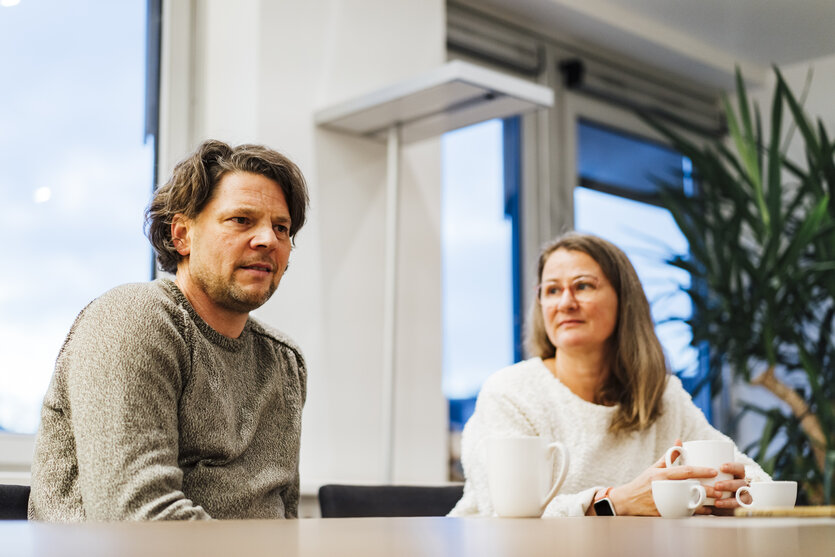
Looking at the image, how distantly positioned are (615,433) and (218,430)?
89cm

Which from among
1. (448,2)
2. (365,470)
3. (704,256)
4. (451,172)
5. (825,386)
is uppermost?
(448,2)

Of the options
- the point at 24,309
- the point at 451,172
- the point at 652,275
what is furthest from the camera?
the point at 652,275

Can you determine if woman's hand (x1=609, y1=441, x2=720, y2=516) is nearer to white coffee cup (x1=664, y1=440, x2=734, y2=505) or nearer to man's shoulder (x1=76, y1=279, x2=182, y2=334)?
white coffee cup (x1=664, y1=440, x2=734, y2=505)

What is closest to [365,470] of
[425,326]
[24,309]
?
[425,326]

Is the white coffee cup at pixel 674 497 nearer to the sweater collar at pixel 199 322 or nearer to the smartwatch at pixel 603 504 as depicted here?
the smartwatch at pixel 603 504

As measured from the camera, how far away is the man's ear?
162 centimetres

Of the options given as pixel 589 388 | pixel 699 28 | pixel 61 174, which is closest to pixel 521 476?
pixel 589 388

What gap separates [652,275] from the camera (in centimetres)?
460

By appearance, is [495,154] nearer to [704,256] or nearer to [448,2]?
[448,2]

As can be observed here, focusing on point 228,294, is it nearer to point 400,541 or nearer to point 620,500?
point 620,500

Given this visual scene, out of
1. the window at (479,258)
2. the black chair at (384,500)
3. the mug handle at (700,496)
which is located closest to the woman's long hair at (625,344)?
the black chair at (384,500)

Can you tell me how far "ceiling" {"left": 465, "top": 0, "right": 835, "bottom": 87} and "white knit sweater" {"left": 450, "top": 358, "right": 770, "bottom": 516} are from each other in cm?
232

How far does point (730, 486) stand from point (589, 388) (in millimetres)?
760

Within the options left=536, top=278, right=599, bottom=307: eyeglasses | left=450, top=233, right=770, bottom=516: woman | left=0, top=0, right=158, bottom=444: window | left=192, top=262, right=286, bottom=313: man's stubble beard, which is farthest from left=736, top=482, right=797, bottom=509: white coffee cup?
left=0, top=0, right=158, bottom=444: window
